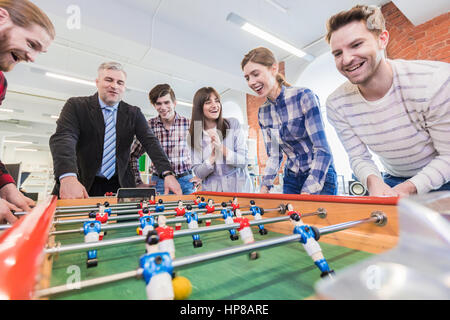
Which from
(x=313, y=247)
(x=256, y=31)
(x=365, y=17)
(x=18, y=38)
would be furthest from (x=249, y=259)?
(x=256, y=31)

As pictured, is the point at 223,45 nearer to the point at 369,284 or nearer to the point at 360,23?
the point at 360,23

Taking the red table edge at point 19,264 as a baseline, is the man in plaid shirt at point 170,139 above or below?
above

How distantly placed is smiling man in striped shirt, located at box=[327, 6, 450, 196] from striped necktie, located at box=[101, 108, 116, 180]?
5.47 ft

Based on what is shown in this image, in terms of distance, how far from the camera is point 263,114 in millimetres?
1744

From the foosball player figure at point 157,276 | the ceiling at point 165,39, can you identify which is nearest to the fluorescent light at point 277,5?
the ceiling at point 165,39

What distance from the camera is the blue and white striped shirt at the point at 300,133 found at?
53.7 inches

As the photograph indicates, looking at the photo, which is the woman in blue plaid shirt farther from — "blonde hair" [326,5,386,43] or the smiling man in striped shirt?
"blonde hair" [326,5,386,43]

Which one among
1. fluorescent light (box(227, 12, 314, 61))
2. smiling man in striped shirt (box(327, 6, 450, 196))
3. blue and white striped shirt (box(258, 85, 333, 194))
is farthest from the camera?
fluorescent light (box(227, 12, 314, 61))

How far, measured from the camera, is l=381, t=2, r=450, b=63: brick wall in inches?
126

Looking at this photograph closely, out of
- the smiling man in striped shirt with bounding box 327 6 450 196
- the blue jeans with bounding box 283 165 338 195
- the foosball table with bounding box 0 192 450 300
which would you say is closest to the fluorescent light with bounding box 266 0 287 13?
the smiling man in striped shirt with bounding box 327 6 450 196

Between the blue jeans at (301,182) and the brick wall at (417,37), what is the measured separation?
130 inches

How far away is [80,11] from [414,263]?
4396 millimetres

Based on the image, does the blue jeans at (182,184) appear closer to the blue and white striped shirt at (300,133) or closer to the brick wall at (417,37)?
the blue and white striped shirt at (300,133)
